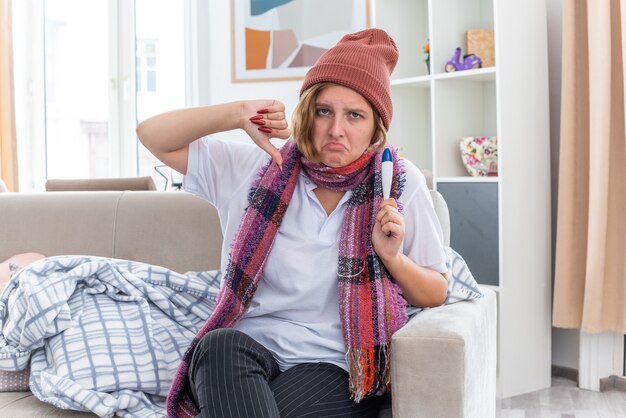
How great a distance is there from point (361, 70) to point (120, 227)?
0.89m

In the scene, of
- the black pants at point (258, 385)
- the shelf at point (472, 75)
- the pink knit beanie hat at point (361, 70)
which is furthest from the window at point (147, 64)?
the black pants at point (258, 385)

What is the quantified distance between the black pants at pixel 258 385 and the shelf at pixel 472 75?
1685mm

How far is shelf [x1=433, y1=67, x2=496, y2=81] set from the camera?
2.87 metres

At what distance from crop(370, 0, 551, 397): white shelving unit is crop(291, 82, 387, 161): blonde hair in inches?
49.8

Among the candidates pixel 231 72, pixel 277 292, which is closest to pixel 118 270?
pixel 277 292

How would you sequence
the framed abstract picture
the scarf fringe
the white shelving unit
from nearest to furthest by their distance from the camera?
the scarf fringe, the white shelving unit, the framed abstract picture

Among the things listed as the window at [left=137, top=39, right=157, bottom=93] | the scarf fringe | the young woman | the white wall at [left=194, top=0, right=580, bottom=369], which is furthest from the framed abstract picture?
the scarf fringe

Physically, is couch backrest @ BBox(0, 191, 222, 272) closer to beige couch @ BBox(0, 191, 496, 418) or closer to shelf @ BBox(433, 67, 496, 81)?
beige couch @ BBox(0, 191, 496, 418)

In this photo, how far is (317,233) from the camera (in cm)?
163

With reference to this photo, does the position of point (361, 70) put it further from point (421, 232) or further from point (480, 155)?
point (480, 155)

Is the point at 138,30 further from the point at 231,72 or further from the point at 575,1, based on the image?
the point at 575,1

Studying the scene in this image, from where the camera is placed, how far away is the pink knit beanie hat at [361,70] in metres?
1.60

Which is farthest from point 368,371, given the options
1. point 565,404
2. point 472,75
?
point 472,75

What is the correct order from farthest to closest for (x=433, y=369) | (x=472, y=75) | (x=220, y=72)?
(x=220, y=72) < (x=472, y=75) < (x=433, y=369)
